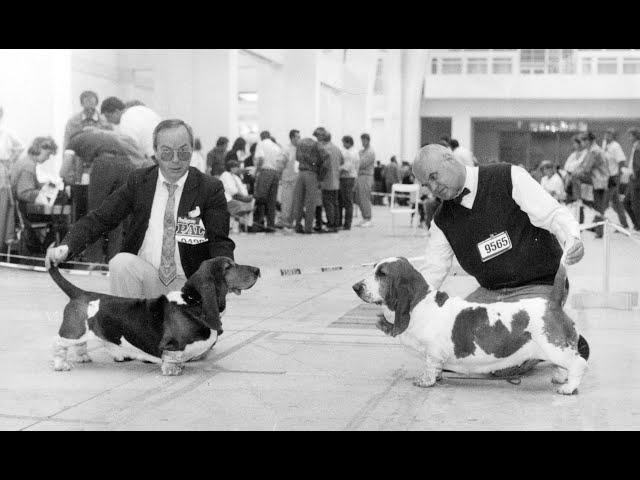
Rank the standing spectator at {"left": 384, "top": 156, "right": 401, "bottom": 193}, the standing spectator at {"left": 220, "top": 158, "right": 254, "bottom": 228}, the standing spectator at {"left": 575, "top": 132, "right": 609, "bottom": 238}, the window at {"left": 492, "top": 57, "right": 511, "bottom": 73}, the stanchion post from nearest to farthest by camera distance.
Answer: the stanchion post, the standing spectator at {"left": 220, "top": 158, "right": 254, "bottom": 228}, the standing spectator at {"left": 575, "top": 132, "right": 609, "bottom": 238}, the standing spectator at {"left": 384, "top": 156, "right": 401, "bottom": 193}, the window at {"left": 492, "top": 57, "right": 511, "bottom": 73}

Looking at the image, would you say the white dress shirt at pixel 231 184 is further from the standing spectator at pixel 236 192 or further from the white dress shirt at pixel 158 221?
the white dress shirt at pixel 158 221

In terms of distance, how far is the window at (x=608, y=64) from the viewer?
35438 millimetres

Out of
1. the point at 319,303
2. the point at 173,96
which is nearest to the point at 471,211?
the point at 319,303

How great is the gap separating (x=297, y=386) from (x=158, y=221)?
3.71ft

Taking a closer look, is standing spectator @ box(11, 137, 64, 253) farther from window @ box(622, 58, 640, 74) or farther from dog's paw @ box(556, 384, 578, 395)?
window @ box(622, 58, 640, 74)

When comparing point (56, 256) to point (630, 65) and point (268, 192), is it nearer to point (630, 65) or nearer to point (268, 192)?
point (268, 192)

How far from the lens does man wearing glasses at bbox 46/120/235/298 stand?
454 cm

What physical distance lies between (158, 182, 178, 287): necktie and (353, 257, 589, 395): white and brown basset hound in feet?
3.63

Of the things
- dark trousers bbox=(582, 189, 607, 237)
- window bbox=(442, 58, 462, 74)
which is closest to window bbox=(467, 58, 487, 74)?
window bbox=(442, 58, 462, 74)

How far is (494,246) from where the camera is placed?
14.0ft

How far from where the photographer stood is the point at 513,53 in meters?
35.8

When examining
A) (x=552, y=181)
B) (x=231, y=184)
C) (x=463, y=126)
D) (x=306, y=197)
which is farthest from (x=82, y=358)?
→ (x=463, y=126)

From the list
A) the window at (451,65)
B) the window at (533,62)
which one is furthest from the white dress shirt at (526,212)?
the window at (451,65)

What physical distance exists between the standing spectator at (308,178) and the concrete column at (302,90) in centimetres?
737
